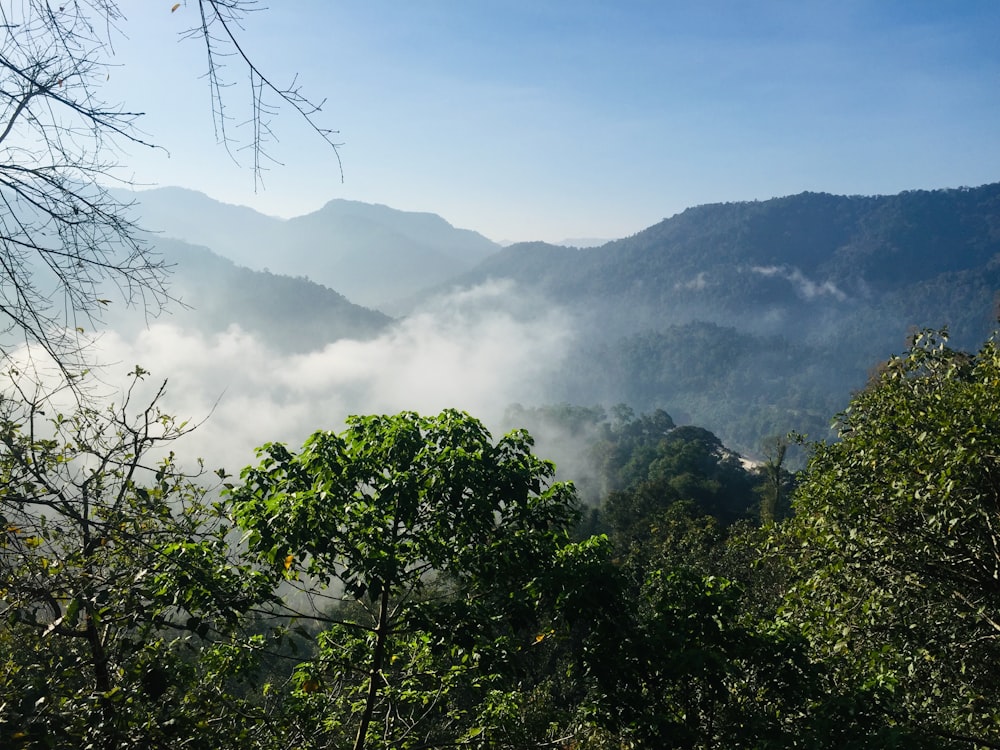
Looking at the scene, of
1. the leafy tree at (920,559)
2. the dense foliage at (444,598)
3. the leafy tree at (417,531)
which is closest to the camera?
the dense foliage at (444,598)

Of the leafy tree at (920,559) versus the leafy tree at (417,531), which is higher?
the leafy tree at (417,531)

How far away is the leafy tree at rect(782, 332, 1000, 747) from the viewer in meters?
5.86

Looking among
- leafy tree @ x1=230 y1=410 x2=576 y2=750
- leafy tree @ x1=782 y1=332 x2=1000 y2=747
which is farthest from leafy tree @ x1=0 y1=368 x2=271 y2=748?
leafy tree @ x1=782 y1=332 x2=1000 y2=747

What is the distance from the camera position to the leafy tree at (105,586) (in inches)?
123

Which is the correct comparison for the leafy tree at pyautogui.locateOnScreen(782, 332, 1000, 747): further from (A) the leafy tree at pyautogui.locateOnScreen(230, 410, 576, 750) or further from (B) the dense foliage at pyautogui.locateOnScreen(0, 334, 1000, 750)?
(A) the leafy tree at pyautogui.locateOnScreen(230, 410, 576, 750)

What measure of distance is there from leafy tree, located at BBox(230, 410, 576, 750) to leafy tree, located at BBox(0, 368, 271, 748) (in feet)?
1.56

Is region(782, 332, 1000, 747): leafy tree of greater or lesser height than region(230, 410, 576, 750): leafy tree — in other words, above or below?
below

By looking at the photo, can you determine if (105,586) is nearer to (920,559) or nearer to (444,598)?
(444,598)

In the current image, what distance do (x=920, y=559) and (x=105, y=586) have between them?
23.4 feet

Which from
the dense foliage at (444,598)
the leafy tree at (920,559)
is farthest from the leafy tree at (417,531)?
the leafy tree at (920,559)

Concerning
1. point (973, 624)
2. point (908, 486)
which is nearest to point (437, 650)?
point (908, 486)

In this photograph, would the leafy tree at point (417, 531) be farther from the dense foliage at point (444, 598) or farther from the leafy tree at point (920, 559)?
the leafy tree at point (920, 559)

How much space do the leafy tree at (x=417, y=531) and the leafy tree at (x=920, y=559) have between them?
3118 millimetres

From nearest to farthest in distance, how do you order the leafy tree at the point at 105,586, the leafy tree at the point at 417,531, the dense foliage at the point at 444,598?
the leafy tree at the point at 105,586
the dense foliage at the point at 444,598
the leafy tree at the point at 417,531
